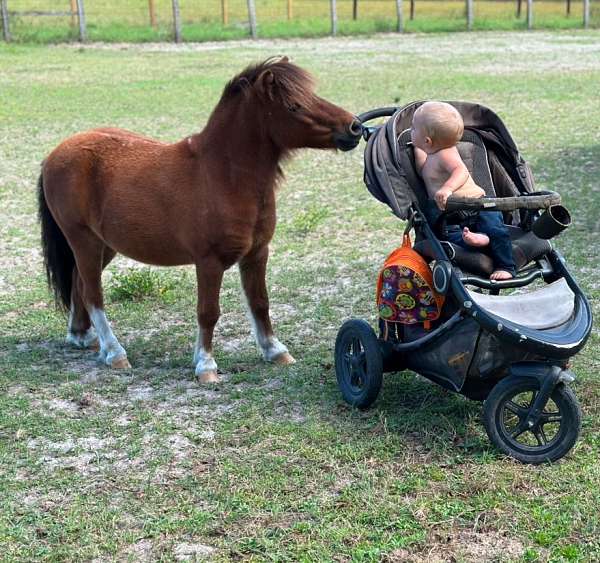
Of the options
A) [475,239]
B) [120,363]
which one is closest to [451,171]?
[475,239]

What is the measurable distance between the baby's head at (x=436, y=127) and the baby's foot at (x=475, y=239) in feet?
1.48

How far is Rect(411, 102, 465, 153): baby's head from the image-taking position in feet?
14.2

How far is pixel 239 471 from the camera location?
4000 millimetres

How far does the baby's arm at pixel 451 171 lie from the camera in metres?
4.28

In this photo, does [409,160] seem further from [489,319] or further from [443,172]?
[489,319]

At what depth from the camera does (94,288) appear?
558cm

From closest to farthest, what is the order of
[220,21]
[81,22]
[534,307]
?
1. [534,307]
2. [81,22]
3. [220,21]

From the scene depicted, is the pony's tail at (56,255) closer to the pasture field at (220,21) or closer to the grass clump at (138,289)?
the grass clump at (138,289)

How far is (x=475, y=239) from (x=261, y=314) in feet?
5.24

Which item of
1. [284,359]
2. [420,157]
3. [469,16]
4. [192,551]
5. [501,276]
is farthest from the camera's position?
[469,16]

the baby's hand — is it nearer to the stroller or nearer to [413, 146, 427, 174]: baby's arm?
the stroller

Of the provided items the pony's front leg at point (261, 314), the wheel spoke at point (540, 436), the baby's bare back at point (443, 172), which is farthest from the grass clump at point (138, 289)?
the wheel spoke at point (540, 436)

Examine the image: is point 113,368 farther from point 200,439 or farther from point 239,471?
point 239,471

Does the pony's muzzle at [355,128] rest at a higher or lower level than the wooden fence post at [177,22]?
higher
